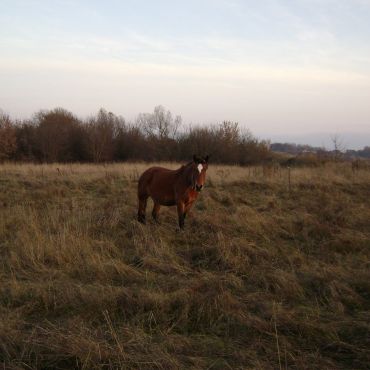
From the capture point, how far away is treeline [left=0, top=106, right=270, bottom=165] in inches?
1385

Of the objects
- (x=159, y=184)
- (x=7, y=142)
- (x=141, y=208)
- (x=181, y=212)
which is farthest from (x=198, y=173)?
(x=7, y=142)

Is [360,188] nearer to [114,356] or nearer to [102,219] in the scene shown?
[102,219]

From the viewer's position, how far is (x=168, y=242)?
24.6 feet

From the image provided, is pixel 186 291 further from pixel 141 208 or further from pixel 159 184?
pixel 141 208

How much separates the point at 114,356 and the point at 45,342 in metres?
0.64

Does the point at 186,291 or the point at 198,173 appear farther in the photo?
the point at 198,173

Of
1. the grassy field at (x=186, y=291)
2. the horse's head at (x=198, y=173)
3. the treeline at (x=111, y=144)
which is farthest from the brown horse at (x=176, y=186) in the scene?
the treeline at (x=111, y=144)

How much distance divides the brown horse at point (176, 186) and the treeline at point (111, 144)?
25.0m

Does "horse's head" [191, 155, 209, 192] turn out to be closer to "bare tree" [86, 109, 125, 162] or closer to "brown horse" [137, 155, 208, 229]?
"brown horse" [137, 155, 208, 229]

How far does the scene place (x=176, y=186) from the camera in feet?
29.1

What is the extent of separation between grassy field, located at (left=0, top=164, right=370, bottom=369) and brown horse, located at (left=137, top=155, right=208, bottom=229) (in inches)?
17.8

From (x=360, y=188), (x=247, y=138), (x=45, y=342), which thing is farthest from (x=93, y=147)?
(x=45, y=342)

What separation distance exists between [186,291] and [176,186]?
4208mm

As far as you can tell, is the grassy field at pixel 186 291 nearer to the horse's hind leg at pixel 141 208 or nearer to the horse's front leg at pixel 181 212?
the horse's front leg at pixel 181 212
